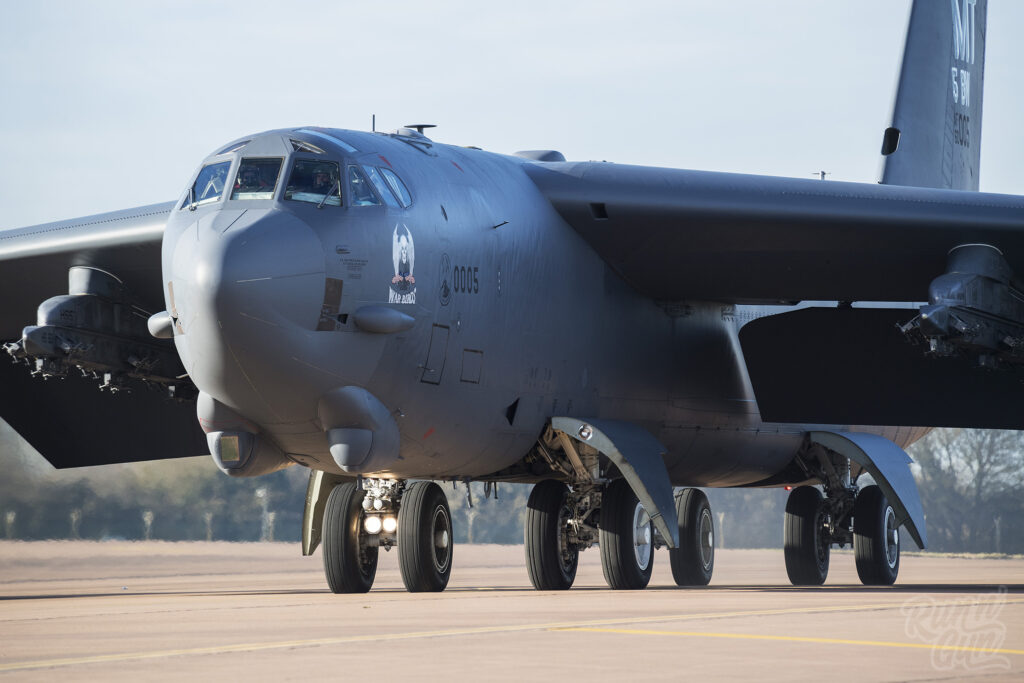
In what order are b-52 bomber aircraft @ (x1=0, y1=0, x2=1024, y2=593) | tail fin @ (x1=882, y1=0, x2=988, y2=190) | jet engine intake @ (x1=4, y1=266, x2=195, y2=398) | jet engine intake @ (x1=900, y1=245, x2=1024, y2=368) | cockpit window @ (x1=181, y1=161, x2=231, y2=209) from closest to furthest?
b-52 bomber aircraft @ (x1=0, y1=0, x2=1024, y2=593) < cockpit window @ (x1=181, y1=161, x2=231, y2=209) < jet engine intake @ (x1=900, y1=245, x2=1024, y2=368) < jet engine intake @ (x1=4, y1=266, x2=195, y2=398) < tail fin @ (x1=882, y1=0, x2=988, y2=190)

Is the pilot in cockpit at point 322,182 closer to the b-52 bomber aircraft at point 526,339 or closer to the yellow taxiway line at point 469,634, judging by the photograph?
the b-52 bomber aircraft at point 526,339

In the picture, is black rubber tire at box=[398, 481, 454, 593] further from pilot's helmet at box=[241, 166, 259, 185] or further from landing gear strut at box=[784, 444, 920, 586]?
landing gear strut at box=[784, 444, 920, 586]

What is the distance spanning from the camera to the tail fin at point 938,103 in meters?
23.2

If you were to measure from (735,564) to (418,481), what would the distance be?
22.3 metres

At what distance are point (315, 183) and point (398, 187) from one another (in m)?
0.88

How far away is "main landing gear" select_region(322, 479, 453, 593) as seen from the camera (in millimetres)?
15422

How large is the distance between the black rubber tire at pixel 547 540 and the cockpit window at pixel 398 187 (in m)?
3.95

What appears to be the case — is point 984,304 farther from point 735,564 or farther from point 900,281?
point 735,564

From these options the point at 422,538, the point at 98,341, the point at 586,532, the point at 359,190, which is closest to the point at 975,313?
the point at 586,532

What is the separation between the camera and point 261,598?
14438 millimetres

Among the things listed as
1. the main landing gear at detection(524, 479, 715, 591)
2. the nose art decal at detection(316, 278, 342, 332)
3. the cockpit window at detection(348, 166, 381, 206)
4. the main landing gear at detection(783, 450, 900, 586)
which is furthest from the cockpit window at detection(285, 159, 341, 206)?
the main landing gear at detection(783, 450, 900, 586)

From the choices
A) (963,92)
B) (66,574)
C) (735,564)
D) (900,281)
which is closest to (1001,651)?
(900,281)

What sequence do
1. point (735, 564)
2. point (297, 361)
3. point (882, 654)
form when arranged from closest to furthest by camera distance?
point (882, 654) → point (297, 361) → point (735, 564)

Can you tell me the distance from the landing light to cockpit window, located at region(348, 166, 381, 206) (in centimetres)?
419
